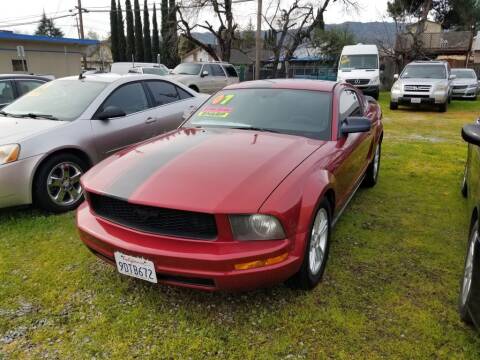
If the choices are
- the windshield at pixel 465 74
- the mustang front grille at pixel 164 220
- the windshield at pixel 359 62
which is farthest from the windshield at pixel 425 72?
the mustang front grille at pixel 164 220

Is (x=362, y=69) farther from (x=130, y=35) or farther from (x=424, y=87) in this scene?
(x=130, y=35)

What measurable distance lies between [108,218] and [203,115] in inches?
66.5

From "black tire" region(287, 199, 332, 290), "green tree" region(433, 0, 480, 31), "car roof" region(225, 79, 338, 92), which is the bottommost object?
"black tire" region(287, 199, 332, 290)

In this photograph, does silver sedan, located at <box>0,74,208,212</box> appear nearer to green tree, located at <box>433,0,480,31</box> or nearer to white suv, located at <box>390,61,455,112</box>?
white suv, located at <box>390,61,455,112</box>

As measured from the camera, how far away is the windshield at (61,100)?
5.05 m

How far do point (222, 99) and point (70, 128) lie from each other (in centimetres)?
182

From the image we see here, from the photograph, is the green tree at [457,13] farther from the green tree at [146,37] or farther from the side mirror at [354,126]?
the side mirror at [354,126]

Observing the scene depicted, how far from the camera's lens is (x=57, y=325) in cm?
276

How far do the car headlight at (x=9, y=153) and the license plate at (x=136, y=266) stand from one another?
2186 mm

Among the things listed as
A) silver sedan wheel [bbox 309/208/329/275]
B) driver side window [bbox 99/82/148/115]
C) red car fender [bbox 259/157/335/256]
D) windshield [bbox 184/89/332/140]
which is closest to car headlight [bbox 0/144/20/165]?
driver side window [bbox 99/82/148/115]

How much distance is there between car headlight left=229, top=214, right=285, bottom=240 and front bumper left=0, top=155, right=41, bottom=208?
2.80m

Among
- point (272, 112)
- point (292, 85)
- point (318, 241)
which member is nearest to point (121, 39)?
point (292, 85)

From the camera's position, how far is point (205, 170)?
2879mm

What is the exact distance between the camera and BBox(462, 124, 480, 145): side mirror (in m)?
2.52
